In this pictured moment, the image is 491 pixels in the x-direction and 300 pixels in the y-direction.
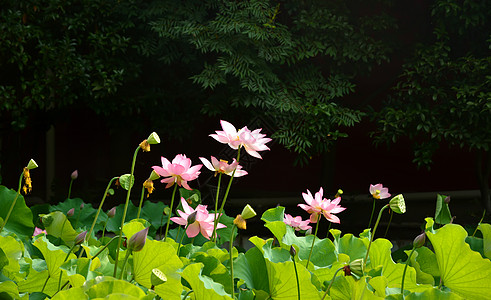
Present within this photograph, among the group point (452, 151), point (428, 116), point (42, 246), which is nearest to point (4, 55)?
point (428, 116)

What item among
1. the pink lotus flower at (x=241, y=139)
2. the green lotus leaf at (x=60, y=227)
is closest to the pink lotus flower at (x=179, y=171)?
the pink lotus flower at (x=241, y=139)

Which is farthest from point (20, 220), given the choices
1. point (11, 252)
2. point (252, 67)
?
point (252, 67)

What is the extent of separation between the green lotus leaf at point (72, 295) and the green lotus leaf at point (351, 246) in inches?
24.9

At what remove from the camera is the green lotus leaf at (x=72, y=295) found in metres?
0.61

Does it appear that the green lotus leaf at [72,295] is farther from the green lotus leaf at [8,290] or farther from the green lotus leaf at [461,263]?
the green lotus leaf at [461,263]

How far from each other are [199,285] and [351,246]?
491 mm

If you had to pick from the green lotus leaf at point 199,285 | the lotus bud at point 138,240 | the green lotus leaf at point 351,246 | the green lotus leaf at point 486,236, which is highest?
the lotus bud at point 138,240

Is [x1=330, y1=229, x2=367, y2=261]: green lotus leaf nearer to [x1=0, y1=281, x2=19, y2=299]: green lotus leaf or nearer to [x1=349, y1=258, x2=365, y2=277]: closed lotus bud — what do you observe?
[x1=349, y1=258, x2=365, y2=277]: closed lotus bud

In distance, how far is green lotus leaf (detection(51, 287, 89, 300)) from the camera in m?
0.61

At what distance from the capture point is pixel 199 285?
2.39ft

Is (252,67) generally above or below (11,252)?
below

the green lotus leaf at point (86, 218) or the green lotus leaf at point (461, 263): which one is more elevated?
the green lotus leaf at point (461, 263)

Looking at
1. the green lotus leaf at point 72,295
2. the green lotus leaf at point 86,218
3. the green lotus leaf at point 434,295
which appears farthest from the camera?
the green lotus leaf at point 86,218

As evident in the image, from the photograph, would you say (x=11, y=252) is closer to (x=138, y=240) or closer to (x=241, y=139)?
(x=138, y=240)
